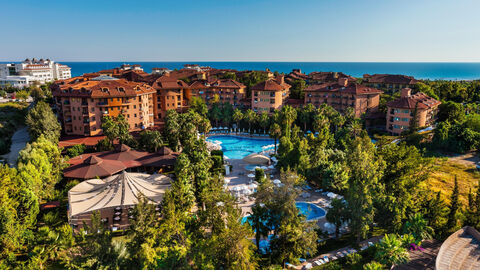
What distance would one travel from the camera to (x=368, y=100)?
7669cm

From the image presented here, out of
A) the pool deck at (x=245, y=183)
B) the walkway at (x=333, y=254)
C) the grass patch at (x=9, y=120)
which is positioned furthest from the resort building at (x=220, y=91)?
the walkway at (x=333, y=254)

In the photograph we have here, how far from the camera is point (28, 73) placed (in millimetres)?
145000

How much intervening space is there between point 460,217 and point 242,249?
19831 mm

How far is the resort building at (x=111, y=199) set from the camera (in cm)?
2844

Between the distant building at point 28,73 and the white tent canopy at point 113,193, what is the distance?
131 meters

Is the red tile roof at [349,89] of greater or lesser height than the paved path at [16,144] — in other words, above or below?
above

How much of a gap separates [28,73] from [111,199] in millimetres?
150401

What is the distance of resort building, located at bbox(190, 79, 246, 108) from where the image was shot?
270ft

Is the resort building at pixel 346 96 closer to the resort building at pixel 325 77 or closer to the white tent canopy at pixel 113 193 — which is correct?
the resort building at pixel 325 77

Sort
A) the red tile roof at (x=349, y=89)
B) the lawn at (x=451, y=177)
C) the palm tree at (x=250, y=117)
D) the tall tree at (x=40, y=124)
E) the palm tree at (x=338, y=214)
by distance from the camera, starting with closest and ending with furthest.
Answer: the palm tree at (x=338, y=214) → the lawn at (x=451, y=177) → the tall tree at (x=40, y=124) → the palm tree at (x=250, y=117) → the red tile roof at (x=349, y=89)

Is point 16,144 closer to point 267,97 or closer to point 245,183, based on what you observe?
point 245,183

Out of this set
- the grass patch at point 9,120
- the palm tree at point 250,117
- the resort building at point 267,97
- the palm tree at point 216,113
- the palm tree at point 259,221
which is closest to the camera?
the palm tree at point 259,221

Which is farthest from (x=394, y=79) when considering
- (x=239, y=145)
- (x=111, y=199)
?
(x=111, y=199)

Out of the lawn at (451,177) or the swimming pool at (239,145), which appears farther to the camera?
the swimming pool at (239,145)
